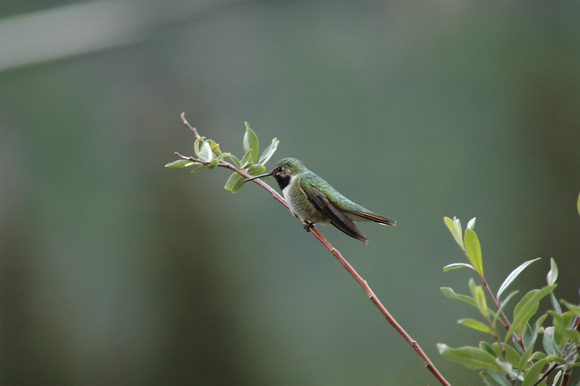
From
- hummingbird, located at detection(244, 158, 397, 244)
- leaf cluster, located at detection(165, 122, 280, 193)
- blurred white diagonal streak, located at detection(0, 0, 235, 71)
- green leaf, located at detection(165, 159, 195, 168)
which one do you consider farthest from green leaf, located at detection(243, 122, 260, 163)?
blurred white diagonal streak, located at detection(0, 0, 235, 71)

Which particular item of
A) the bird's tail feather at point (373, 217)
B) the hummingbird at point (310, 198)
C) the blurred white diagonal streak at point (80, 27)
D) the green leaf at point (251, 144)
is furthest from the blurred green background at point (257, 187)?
the green leaf at point (251, 144)

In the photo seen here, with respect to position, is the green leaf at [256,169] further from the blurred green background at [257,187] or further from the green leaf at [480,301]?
the blurred green background at [257,187]

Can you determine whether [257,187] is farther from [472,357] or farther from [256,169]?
[472,357]

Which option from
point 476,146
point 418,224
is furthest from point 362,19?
point 418,224

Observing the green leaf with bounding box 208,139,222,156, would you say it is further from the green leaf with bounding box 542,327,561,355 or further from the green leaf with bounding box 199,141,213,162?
the green leaf with bounding box 542,327,561,355

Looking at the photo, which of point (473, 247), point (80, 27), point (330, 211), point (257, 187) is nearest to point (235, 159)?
point (473, 247)

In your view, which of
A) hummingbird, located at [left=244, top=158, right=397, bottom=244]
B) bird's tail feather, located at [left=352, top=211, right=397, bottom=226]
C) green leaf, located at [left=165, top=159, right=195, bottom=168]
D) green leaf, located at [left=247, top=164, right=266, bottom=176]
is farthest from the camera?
hummingbird, located at [left=244, top=158, right=397, bottom=244]
